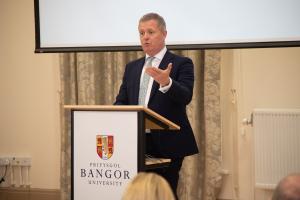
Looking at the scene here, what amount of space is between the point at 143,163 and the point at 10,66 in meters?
3.00

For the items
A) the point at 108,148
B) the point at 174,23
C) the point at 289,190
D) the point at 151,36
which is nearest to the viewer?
the point at 289,190

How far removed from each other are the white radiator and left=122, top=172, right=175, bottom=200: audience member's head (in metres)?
2.78

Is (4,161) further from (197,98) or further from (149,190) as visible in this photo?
(149,190)

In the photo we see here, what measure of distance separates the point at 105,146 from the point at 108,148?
0.02 metres

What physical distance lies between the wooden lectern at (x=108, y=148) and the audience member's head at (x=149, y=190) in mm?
1111

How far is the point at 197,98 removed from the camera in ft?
13.4

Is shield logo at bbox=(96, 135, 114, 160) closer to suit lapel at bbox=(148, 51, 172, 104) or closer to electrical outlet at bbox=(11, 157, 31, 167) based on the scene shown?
suit lapel at bbox=(148, 51, 172, 104)

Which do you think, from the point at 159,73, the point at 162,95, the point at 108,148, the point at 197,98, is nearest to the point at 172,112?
the point at 162,95

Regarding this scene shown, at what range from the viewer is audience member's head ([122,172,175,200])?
1221mm

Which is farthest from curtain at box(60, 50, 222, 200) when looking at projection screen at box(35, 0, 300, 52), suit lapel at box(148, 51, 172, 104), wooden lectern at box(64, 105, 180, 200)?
wooden lectern at box(64, 105, 180, 200)

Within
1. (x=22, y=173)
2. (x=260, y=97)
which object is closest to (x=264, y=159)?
(x=260, y=97)

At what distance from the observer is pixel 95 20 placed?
382cm

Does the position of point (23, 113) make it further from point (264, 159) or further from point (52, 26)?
point (264, 159)

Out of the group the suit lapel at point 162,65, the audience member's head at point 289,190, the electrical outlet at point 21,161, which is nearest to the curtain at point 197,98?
the electrical outlet at point 21,161
